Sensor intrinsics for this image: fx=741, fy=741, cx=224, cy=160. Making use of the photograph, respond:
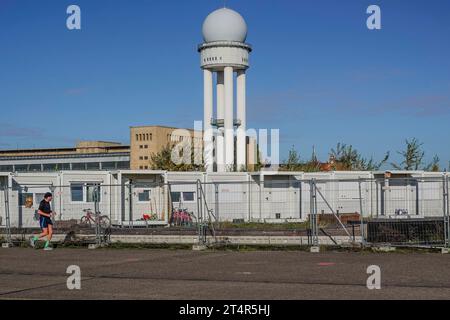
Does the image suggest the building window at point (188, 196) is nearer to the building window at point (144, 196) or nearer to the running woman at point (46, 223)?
the building window at point (144, 196)

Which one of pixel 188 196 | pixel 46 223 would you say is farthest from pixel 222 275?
pixel 188 196

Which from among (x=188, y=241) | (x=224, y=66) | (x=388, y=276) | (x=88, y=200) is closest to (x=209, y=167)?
(x=224, y=66)

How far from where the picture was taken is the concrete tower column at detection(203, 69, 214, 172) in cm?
6700

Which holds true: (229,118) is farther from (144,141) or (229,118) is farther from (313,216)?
(144,141)

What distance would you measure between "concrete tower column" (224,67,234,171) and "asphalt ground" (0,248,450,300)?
4803 centimetres

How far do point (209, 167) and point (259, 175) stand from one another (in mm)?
25027

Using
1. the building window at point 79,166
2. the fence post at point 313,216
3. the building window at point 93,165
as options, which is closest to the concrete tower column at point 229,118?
the fence post at point 313,216

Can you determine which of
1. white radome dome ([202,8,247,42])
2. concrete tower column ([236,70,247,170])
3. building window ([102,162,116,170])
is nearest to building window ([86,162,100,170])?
building window ([102,162,116,170])

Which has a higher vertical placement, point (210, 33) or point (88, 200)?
point (210, 33)

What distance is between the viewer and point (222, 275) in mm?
14734

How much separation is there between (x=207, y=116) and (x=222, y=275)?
55158 mm
